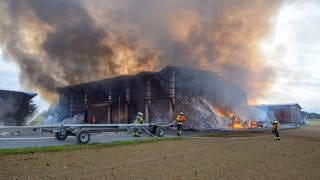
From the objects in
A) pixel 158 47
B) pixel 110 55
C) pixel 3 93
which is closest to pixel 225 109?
pixel 158 47

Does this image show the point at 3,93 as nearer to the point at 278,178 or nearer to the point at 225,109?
the point at 225,109

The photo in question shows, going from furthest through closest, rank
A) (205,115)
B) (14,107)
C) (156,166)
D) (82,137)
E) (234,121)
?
(234,121)
(14,107)
(205,115)
(82,137)
(156,166)

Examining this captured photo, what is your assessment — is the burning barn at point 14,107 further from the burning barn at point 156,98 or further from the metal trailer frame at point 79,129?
the metal trailer frame at point 79,129

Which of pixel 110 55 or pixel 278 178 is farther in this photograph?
pixel 110 55

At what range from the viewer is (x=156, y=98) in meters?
33.3

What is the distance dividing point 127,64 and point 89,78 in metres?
5.10

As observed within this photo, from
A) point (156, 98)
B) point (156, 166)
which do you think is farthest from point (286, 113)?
point (156, 166)

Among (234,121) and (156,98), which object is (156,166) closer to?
(156,98)

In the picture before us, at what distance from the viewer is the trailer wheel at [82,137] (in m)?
17.4

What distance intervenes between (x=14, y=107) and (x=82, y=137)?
1953 centimetres

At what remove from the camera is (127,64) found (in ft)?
113

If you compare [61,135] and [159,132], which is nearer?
[61,135]

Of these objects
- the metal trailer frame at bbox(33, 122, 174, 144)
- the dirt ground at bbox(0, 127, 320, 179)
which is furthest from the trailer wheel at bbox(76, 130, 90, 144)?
the dirt ground at bbox(0, 127, 320, 179)

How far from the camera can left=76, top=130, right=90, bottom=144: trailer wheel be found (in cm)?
1738
